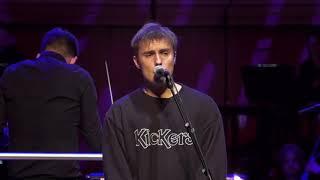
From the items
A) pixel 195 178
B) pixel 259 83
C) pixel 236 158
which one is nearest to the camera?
pixel 195 178

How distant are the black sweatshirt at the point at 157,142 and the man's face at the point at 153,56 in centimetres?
16

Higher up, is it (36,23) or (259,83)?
(36,23)

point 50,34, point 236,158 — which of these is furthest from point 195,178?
point 236,158

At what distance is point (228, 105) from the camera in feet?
26.8

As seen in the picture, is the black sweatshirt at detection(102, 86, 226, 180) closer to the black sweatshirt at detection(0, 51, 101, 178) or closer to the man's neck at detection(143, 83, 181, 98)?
the man's neck at detection(143, 83, 181, 98)

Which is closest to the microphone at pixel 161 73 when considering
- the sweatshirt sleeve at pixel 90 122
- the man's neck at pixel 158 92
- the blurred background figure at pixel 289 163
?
the man's neck at pixel 158 92

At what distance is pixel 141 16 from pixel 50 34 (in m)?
4.71

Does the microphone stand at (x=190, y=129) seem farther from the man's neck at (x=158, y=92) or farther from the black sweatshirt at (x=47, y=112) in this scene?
the black sweatshirt at (x=47, y=112)

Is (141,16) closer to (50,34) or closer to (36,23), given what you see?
(36,23)

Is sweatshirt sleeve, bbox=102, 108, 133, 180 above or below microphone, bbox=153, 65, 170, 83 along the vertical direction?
below

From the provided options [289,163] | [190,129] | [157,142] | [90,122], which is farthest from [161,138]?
[289,163]

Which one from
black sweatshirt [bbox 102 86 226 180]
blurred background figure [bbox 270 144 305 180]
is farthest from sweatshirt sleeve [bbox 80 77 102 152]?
blurred background figure [bbox 270 144 305 180]

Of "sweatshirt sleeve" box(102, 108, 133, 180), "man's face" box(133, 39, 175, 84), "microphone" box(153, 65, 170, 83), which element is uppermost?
"man's face" box(133, 39, 175, 84)

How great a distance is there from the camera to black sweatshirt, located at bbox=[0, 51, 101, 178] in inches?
152
